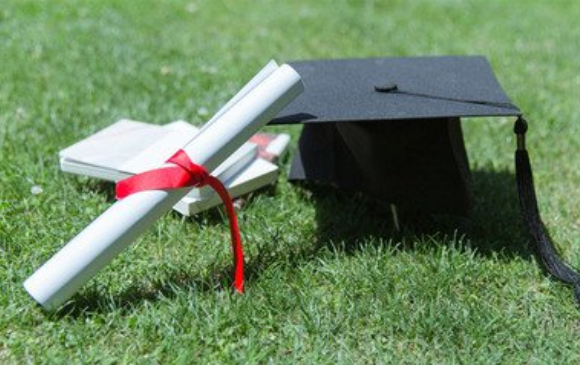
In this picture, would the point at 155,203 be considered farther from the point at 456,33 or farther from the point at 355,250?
the point at 456,33

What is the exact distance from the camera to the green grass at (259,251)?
2.33m

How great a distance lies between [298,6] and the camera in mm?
5934

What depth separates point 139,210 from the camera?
7.77 feet

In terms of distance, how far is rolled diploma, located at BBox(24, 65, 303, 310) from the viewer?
7.56 ft

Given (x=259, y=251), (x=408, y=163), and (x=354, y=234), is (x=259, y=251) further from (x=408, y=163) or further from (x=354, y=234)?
(x=408, y=163)

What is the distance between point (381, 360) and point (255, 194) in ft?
3.50

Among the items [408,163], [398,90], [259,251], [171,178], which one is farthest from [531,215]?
[171,178]

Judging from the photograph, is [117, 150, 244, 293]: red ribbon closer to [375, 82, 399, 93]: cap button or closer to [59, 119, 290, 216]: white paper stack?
[59, 119, 290, 216]: white paper stack

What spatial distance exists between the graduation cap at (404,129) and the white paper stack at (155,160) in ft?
0.64

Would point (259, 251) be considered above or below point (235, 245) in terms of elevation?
below

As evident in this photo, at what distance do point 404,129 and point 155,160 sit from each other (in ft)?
2.71

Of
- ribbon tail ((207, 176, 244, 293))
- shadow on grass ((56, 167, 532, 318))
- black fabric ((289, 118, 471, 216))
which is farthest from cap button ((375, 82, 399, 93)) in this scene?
ribbon tail ((207, 176, 244, 293))

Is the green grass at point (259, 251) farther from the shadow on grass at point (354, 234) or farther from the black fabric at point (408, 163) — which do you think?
the black fabric at point (408, 163)

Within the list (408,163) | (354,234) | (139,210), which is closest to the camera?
(139,210)
